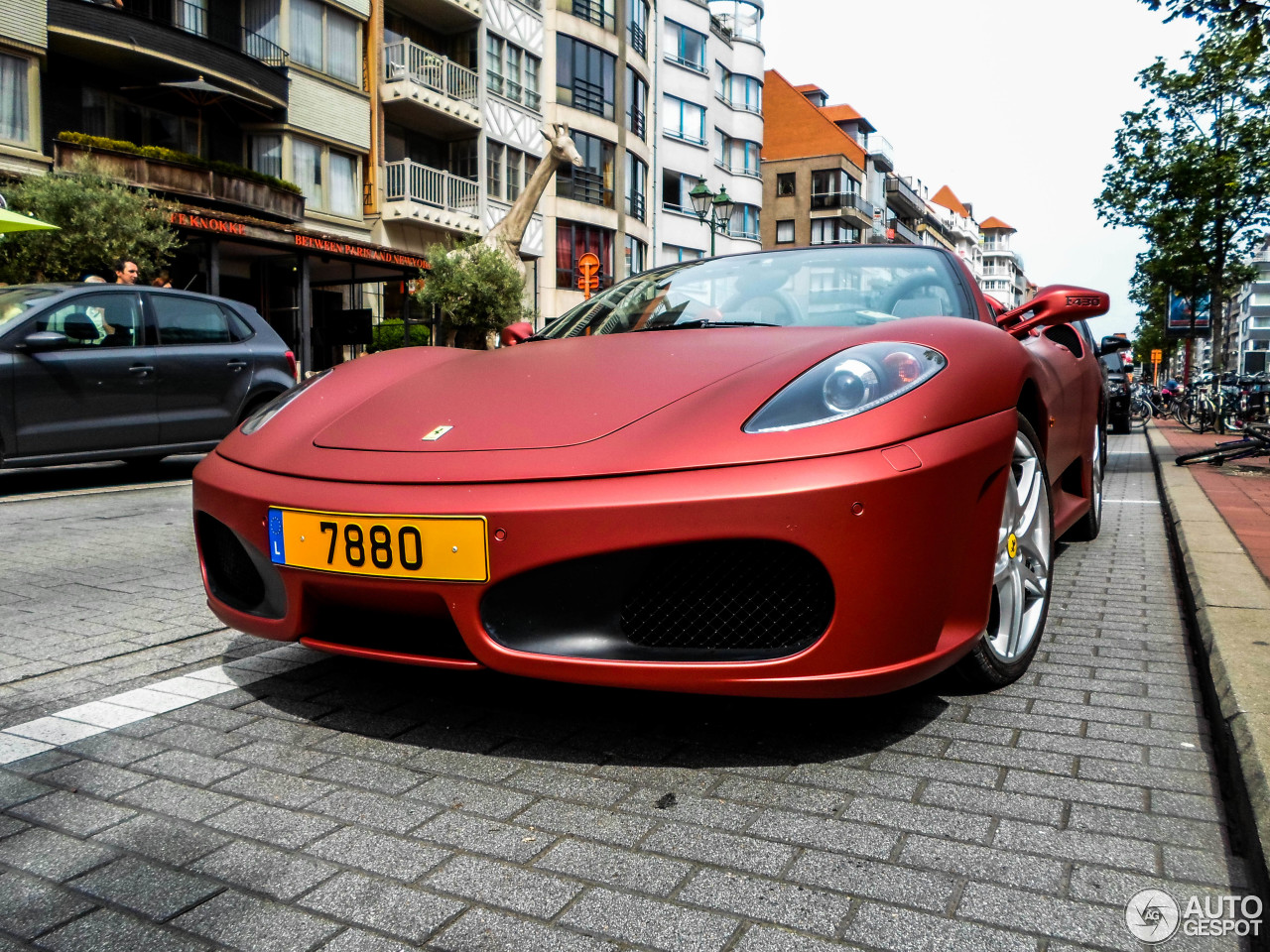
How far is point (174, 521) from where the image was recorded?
6.46 m

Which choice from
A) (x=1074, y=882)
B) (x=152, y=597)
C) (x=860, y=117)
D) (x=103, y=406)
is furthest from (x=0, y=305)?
(x=860, y=117)

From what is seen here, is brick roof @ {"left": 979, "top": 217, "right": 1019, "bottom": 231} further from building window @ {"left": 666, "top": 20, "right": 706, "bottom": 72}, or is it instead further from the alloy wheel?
the alloy wheel

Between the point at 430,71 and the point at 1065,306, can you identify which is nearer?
the point at 1065,306

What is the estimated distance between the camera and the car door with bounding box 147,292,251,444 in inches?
333

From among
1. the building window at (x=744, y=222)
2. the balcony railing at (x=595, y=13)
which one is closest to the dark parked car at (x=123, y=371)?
the balcony railing at (x=595, y=13)

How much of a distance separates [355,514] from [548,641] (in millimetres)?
519

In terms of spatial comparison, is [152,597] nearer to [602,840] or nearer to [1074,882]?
[602,840]

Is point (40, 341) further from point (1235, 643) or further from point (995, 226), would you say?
point (995, 226)

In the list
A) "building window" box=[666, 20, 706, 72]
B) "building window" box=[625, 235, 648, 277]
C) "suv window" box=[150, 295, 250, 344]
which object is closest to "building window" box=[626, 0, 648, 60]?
"building window" box=[666, 20, 706, 72]

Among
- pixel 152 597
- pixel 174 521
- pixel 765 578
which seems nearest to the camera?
pixel 765 578

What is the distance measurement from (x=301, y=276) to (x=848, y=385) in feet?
64.4

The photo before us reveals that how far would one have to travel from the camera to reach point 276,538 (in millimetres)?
2523

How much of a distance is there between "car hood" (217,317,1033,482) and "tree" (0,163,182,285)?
1347 centimetres

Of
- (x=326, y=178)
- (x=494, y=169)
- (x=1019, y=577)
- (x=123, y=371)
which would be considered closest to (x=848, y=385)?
(x=1019, y=577)
